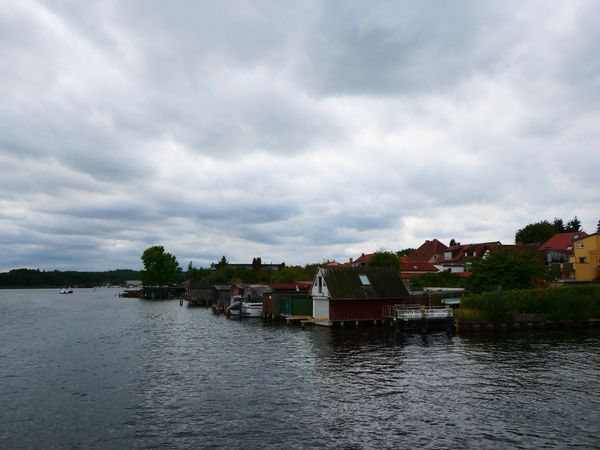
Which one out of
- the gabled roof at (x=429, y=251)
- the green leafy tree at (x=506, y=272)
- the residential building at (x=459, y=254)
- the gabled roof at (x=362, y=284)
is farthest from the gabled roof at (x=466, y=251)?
the gabled roof at (x=362, y=284)

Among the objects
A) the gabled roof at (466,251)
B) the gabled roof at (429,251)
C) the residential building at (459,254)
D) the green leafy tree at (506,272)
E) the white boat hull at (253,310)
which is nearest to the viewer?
the green leafy tree at (506,272)

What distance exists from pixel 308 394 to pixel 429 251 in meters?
134

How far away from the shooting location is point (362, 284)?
63.1m

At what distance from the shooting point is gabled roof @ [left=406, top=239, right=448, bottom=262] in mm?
152875

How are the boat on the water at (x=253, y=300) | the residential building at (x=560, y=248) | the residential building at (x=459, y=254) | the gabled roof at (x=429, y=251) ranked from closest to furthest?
the boat on the water at (x=253, y=300)
the residential building at (x=560, y=248)
the residential building at (x=459, y=254)
the gabled roof at (x=429, y=251)

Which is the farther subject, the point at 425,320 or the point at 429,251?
the point at 429,251

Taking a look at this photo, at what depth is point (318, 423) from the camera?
22672 mm

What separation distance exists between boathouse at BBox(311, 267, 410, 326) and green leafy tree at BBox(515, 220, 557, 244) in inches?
3896

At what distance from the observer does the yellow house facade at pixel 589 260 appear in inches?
3556

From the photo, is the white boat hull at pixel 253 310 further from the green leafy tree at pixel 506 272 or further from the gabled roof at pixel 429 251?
the gabled roof at pixel 429 251

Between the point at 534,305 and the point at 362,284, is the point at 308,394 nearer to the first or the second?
the point at 362,284

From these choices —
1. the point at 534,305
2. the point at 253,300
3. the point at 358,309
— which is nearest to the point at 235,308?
the point at 253,300

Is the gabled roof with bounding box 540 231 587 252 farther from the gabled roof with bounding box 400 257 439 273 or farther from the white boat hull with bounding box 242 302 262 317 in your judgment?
the white boat hull with bounding box 242 302 262 317

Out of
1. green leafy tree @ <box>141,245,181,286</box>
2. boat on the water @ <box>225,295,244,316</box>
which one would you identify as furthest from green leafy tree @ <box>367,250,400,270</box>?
green leafy tree @ <box>141,245,181,286</box>
